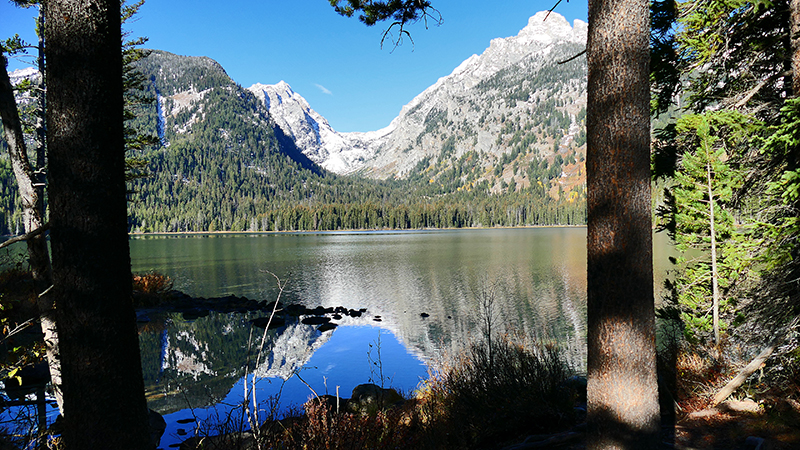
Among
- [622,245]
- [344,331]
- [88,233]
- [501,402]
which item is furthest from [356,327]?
[88,233]

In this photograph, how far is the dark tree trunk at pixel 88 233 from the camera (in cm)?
255

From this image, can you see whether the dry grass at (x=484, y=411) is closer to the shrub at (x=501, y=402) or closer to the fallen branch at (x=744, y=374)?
the shrub at (x=501, y=402)

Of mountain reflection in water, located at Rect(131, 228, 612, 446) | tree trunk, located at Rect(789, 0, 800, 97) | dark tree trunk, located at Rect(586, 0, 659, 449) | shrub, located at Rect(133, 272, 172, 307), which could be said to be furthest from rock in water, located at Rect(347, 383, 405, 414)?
shrub, located at Rect(133, 272, 172, 307)

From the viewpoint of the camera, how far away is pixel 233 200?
181m

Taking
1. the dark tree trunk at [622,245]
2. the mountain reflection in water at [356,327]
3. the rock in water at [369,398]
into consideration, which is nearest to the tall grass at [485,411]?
the mountain reflection in water at [356,327]

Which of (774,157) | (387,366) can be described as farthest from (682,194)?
(387,366)

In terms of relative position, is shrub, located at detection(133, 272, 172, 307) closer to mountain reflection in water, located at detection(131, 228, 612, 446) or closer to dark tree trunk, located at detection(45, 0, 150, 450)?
mountain reflection in water, located at detection(131, 228, 612, 446)

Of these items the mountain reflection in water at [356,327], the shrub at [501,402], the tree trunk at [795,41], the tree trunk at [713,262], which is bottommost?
the mountain reflection in water at [356,327]

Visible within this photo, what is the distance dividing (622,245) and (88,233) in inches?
155

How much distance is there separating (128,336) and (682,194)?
8583 mm

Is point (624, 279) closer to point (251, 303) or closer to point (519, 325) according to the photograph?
point (519, 325)

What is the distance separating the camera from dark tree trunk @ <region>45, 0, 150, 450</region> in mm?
2553

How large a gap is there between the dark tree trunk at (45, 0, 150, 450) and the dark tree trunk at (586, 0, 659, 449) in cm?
358

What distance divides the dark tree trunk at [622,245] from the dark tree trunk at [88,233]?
3.58 m
